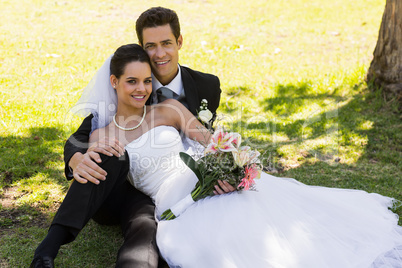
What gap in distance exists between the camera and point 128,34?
28.2ft

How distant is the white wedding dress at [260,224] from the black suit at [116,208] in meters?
0.10

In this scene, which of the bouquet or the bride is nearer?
the bride

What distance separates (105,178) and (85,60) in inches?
179

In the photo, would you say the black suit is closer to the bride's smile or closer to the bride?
the bride

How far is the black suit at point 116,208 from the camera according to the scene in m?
3.12

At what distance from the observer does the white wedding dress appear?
3035 millimetres

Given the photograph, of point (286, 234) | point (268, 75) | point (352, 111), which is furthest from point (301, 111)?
point (286, 234)

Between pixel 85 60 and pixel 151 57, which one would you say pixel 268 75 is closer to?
pixel 85 60

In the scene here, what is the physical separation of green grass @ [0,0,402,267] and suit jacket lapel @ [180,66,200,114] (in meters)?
1.15

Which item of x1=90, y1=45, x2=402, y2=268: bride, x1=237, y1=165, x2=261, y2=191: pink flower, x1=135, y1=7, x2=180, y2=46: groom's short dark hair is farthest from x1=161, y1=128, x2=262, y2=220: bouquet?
x1=135, y1=7, x2=180, y2=46: groom's short dark hair

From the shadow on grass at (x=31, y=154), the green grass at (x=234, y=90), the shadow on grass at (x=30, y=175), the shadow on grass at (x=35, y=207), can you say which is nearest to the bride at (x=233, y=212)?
the shadow on grass at (x=35, y=207)

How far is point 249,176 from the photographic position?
3.27 m

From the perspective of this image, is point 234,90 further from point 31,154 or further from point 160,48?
point 31,154

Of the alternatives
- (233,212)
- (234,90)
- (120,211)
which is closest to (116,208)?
(120,211)
